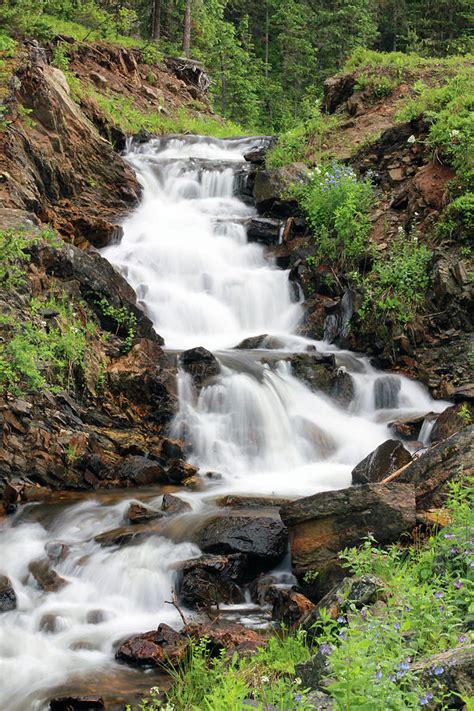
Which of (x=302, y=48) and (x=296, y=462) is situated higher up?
(x=302, y=48)

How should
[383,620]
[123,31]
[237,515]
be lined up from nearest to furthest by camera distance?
[383,620], [237,515], [123,31]

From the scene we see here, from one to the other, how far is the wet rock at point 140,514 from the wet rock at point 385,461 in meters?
2.58

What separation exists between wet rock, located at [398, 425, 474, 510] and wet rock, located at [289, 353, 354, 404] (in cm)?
449

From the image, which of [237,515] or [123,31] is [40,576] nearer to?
[237,515]

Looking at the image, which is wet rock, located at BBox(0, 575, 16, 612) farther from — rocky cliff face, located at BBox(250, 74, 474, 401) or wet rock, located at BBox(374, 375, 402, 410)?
wet rock, located at BBox(374, 375, 402, 410)

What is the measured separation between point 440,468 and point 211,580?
250cm

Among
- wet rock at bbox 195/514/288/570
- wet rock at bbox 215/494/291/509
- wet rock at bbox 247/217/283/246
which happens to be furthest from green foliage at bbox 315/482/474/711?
wet rock at bbox 247/217/283/246

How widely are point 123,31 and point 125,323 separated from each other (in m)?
22.1

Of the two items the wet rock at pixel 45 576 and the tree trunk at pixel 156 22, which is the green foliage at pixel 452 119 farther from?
the tree trunk at pixel 156 22

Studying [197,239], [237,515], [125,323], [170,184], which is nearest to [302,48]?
[170,184]

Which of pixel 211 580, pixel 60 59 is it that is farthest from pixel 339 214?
pixel 60 59

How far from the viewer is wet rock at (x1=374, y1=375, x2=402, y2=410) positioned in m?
11.4

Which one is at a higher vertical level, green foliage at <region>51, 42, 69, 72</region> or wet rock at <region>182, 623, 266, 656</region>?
green foliage at <region>51, 42, 69, 72</region>

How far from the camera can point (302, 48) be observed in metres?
35.1
